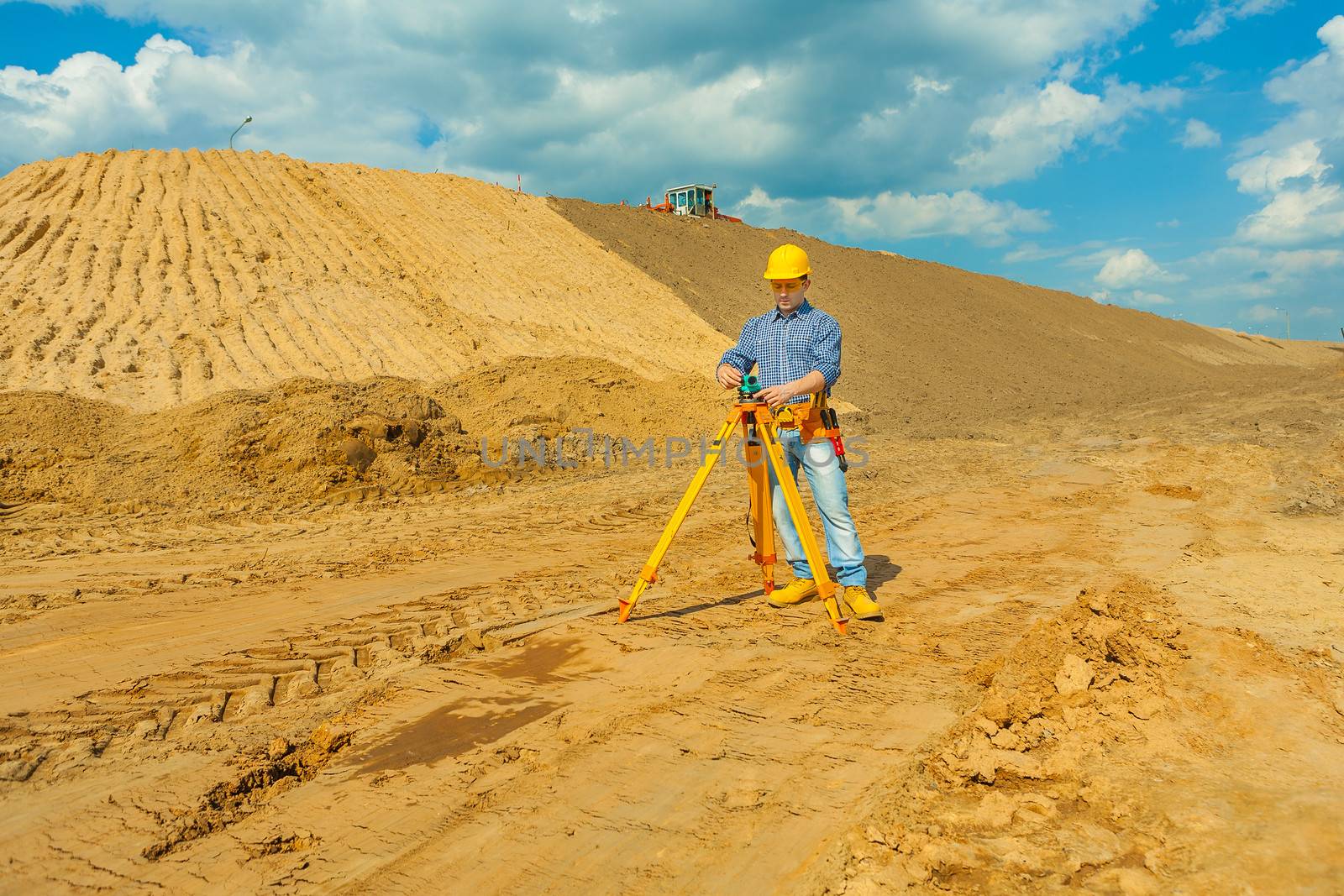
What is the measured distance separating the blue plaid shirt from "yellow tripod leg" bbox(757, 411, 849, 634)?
0.23 metres

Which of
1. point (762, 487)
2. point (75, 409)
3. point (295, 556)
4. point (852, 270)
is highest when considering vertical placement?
point (852, 270)

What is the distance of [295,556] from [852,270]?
29.0 meters

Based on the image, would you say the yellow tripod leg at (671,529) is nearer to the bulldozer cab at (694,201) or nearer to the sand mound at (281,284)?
the sand mound at (281,284)

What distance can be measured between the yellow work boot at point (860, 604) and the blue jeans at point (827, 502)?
5cm

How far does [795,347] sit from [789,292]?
323 millimetres

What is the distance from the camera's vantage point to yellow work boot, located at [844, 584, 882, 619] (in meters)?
4.54

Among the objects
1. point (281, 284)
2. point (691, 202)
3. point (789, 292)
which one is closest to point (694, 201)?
point (691, 202)

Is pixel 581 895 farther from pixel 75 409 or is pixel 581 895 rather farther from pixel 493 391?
pixel 493 391

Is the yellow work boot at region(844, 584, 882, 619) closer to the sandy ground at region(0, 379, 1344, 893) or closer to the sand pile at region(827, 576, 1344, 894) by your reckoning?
the sandy ground at region(0, 379, 1344, 893)

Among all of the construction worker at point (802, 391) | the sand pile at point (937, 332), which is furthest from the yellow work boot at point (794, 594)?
the sand pile at point (937, 332)

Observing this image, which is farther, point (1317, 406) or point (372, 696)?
point (1317, 406)

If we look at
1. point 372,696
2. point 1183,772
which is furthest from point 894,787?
point 372,696

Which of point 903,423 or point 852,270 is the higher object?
point 852,270

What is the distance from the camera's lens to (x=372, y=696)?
3.53 m
